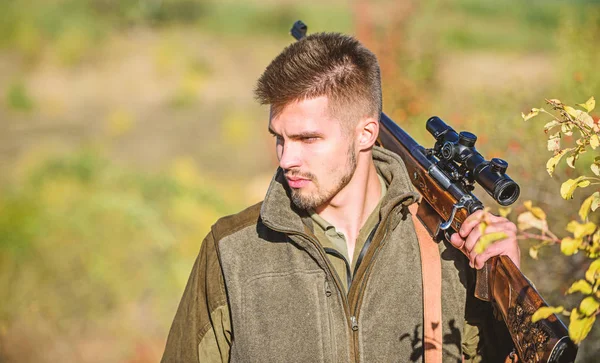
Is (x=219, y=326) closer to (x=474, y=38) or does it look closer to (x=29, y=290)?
(x=29, y=290)

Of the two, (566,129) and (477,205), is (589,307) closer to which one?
(566,129)

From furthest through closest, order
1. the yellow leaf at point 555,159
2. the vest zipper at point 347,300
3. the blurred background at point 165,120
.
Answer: the blurred background at point 165,120
the vest zipper at point 347,300
the yellow leaf at point 555,159

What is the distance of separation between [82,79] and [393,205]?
449 inches

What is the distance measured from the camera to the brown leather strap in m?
3.08

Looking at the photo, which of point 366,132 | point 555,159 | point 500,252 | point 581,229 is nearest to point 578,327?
point 581,229

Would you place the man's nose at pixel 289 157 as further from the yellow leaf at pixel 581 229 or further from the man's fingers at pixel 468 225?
the yellow leaf at pixel 581 229

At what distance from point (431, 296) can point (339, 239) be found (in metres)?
0.56

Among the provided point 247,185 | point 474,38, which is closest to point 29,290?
point 247,185

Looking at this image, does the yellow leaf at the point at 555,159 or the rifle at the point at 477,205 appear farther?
the rifle at the point at 477,205

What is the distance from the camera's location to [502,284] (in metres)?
2.79

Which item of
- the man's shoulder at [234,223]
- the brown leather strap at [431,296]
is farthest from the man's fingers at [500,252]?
the man's shoulder at [234,223]

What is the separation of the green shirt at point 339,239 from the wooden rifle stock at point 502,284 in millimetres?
254

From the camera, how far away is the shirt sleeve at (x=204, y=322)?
11.1 feet

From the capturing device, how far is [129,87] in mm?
13359
